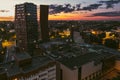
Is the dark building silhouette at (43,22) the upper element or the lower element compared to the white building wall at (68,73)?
upper

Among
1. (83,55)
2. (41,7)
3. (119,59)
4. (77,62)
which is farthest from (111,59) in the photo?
(41,7)

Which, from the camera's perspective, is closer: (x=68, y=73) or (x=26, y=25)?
(x=68, y=73)

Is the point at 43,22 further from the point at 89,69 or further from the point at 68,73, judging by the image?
the point at 68,73

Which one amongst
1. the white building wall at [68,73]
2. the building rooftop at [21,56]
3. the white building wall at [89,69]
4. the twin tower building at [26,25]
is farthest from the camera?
the twin tower building at [26,25]

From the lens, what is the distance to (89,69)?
116 feet

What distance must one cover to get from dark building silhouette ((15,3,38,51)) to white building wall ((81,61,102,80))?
107 feet

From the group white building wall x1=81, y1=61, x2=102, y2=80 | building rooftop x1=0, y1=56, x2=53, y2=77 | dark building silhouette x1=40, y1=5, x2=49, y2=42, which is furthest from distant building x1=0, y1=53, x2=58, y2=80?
dark building silhouette x1=40, y1=5, x2=49, y2=42

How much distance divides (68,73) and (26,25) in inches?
1341

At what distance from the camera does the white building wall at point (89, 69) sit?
34.2m

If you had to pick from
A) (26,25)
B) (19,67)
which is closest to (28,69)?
(19,67)

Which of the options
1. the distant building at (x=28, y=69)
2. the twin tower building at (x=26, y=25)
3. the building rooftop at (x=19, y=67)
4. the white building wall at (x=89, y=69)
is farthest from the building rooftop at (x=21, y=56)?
the twin tower building at (x=26, y=25)

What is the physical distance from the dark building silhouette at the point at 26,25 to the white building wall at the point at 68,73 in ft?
100

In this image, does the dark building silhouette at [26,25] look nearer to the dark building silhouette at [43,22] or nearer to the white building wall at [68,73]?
the dark building silhouette at [43,22]

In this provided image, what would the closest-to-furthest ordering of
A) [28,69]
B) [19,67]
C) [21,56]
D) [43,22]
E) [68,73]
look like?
1. [28,69]
2. [19,67]
3. [21,56]
4. [68,73]
5. [43,22]
